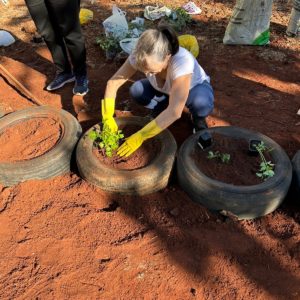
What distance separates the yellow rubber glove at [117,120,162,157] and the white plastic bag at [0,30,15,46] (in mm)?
3295

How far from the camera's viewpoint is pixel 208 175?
2711 millimetres

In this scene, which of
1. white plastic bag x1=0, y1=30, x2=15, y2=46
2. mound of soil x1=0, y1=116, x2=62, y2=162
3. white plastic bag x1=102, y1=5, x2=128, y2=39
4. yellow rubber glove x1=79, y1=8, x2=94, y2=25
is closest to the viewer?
mound of soil x1=0, y1=116, x2=62, y2=162

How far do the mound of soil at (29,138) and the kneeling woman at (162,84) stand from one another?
0.51 metres

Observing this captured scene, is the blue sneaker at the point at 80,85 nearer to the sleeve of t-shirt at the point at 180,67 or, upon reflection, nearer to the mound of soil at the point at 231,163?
the sleeve of t-shirt at the point at 180,67

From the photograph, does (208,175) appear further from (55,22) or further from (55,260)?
(55,22)

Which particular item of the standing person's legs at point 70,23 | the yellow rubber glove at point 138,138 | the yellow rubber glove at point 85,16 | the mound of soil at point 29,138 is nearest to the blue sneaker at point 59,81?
the standing person's legs at point 70,23

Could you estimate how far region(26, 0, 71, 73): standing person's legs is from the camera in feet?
11.7

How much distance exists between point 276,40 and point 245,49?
0.53m

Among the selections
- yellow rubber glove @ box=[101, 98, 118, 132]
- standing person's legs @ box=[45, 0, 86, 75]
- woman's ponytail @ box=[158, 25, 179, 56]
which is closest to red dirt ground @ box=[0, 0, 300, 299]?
yellow rubber glove @ box=[101, 98, 118, 132]

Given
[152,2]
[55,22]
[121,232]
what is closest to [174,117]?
[121,232]

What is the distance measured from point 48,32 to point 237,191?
2.56 metres

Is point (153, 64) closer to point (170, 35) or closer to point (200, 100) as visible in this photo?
point (170, 35)

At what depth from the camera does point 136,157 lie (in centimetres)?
293

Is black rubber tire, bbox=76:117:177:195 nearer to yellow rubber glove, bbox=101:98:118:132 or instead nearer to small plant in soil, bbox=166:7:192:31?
Answer: yellow rubber glove, bbox=101:98:118:132
